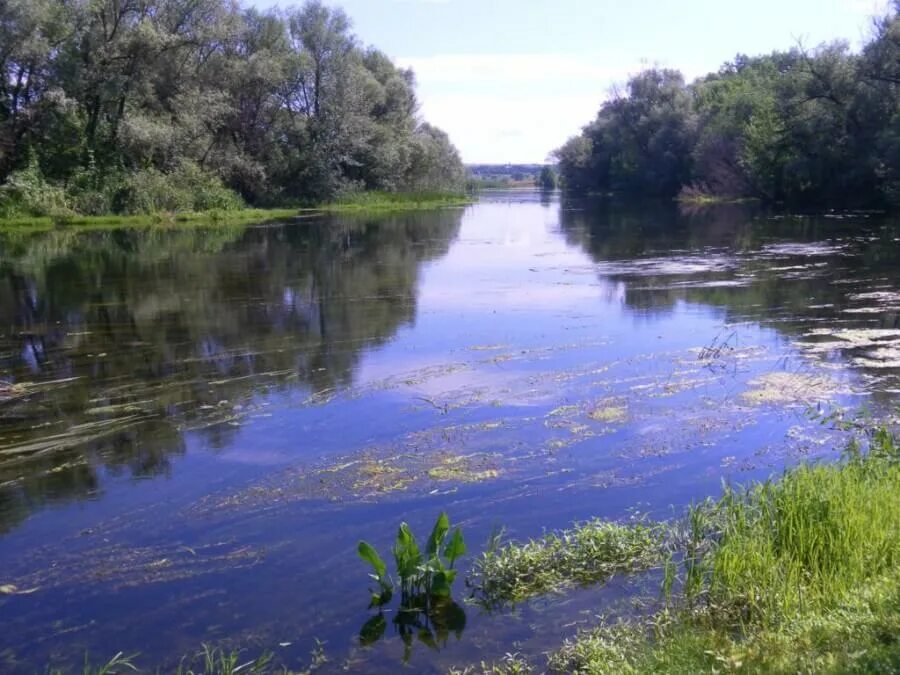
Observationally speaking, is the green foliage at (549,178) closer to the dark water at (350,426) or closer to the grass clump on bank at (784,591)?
the dark water at (350,426)

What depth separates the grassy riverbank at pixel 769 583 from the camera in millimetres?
4473

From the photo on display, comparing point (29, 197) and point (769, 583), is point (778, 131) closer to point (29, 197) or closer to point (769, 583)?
point (29, 197)

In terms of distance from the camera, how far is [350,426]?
30.2 ft

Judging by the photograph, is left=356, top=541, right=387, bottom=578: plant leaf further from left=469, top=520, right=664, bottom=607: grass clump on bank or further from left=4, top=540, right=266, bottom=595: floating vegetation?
left=4, top=540, right=266, bottom=595: floating vegetation

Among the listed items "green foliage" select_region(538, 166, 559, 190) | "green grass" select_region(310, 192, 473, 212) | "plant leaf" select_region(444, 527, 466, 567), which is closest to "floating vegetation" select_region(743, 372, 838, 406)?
"plant leaf" select_region(444, 527, 466, 567)

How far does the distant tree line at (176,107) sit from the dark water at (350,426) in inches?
929

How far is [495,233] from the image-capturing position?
38344 mm

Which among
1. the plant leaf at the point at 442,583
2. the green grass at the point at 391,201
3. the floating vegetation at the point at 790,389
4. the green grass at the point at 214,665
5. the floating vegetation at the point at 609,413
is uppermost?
the green grass at the point at 391,201

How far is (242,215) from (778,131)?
3229 centimetres

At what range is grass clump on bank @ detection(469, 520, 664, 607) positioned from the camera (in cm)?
571

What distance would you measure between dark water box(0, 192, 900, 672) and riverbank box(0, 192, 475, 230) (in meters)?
20.5

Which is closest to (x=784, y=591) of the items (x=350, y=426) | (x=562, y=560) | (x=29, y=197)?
(x=562, y=560)

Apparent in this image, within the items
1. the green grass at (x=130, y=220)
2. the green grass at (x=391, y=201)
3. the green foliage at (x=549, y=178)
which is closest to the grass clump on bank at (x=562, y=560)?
the green grass at (x=130, y=220)

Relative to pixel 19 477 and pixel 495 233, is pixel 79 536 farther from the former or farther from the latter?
pixel 495 233
